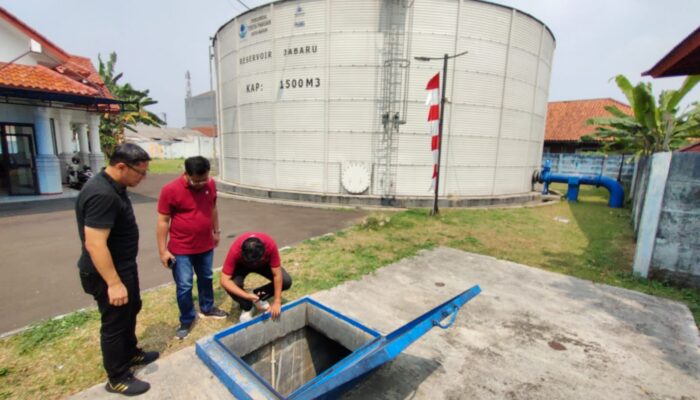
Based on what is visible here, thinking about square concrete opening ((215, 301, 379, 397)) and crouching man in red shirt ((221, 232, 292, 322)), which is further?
crouching man in red shirt ((221, 232, 292, 322))

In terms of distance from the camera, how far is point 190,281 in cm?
357

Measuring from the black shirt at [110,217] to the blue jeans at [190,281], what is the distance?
0.81 metres

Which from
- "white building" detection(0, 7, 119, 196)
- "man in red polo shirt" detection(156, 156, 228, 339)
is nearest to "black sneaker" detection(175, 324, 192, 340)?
"man in red polo shirt" detection(156, 156, 228, 339)

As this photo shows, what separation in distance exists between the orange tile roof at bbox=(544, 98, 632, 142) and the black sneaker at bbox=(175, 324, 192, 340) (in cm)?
2945

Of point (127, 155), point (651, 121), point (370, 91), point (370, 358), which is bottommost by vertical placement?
point (370, 358)

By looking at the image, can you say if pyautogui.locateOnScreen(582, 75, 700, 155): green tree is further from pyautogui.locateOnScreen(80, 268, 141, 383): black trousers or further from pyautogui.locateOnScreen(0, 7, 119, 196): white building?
pyautogui.locateOnScreen(0, 7, 119, 196): white building

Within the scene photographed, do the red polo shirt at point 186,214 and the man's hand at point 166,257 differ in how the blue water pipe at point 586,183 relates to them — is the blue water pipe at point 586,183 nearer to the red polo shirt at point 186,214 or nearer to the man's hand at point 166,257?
the red polo shirt at point 186,214

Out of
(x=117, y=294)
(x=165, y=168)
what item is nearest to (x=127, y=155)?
(x=117, y=294)

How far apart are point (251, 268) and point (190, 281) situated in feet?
2.16

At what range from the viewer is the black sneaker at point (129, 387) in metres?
2.64

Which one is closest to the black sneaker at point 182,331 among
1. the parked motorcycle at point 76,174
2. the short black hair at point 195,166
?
the short black hair at point 195,166

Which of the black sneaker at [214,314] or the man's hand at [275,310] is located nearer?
the man's hand at [275,310]

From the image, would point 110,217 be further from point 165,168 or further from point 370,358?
Answer: point 165,168

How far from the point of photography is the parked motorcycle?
1456cm
